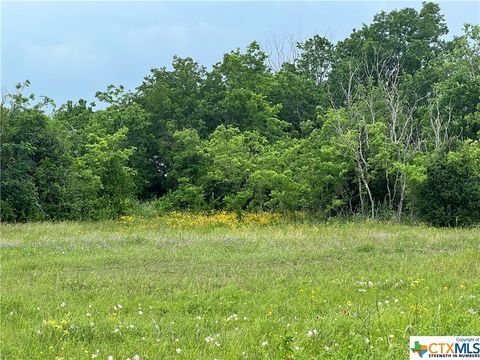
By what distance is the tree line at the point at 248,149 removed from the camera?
2212cm

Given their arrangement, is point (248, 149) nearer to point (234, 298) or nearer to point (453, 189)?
point (453, 189)

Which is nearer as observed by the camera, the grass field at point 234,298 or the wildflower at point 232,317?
the grass field at point 234,298

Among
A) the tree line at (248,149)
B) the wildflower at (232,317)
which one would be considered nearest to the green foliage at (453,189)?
the tree line at (248,149)

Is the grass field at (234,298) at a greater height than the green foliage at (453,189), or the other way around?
the green foliage at (453,189)

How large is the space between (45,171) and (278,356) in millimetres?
21478

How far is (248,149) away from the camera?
25.7m

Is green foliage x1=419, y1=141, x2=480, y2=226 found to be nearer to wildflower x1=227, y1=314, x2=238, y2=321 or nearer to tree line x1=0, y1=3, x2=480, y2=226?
tree line x1=0, y1=3, x2=480, y2=226

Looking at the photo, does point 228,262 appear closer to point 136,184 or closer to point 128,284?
point 128,284

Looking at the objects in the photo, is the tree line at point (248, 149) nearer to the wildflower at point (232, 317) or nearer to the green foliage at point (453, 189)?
the green foliage at point (453, 189)

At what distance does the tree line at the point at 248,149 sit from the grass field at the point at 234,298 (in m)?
8.91

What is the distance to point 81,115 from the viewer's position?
32.1 metres

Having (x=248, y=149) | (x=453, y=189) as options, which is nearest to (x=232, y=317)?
(x=453, y=189)

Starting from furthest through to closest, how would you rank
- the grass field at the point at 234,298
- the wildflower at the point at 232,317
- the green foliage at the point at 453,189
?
1. the green foliage at the point at 453,189
2. the wildflower at the point at 232,317
3. the grass field at the point at 234,298

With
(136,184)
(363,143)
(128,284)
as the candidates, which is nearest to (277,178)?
(363,143)
